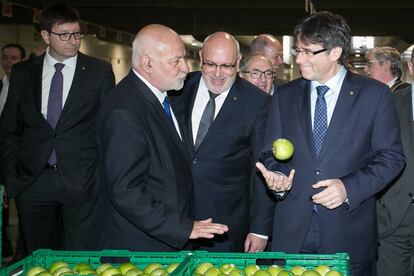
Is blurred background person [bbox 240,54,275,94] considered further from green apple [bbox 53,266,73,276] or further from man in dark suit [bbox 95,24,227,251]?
green apple [bbox 53,266,73,276]

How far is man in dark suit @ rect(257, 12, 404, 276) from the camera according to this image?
2914 mm

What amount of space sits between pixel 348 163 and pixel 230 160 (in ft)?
2.67

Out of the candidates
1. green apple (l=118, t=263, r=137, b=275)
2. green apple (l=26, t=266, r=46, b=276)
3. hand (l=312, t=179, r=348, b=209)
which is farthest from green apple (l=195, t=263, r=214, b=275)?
hand (l=312, t=179, r=348, b=209)

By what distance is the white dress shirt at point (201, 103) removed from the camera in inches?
142

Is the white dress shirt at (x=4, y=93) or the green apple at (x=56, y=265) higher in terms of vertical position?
the white dress shirt at (x=4, y=93)

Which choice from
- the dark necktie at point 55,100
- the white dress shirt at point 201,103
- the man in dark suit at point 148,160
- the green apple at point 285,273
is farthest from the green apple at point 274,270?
the dark necktie at point 55,100

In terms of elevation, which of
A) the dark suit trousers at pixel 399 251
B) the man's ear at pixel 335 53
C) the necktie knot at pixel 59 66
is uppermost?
the man's ear at pixel 335 53

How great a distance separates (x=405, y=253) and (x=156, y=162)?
1880mm

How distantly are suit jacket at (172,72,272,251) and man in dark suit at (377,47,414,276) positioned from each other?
0.74 m

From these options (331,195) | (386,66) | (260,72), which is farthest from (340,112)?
(386,66)

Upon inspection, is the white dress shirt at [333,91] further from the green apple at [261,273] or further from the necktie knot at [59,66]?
the necktie knot at [59,66]

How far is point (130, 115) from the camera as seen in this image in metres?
2.73

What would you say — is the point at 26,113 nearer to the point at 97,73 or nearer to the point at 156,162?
the point at 97,73

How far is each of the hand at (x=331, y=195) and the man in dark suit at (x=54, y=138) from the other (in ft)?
6.05
